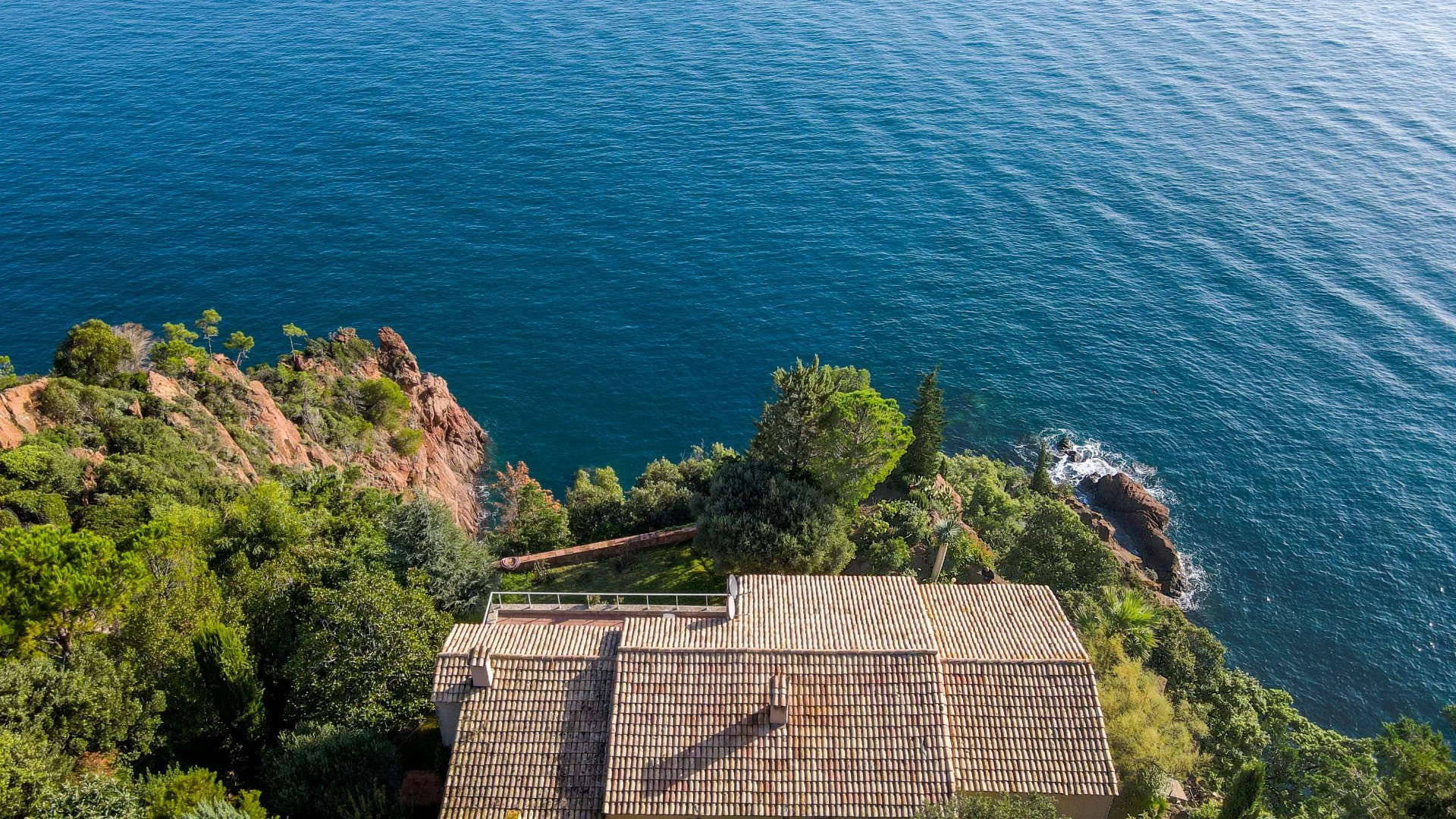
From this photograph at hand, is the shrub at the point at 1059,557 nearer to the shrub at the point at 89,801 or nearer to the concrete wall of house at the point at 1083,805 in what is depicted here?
the concrete wall of house at the point at 1083,805

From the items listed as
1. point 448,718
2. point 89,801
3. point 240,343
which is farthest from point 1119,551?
point 240,343

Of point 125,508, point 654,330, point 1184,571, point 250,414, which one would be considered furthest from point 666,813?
point 654,330

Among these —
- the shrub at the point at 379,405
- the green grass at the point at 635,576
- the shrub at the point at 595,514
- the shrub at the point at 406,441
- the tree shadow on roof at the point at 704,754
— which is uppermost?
the tree shadow on roof at the point at 704,754

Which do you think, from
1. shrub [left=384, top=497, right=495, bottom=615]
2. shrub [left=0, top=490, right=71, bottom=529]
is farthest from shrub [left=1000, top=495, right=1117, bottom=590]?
shrub [left=0, top=490, right=71, bottom=529]

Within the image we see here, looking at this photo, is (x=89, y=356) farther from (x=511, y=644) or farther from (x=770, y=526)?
(x=770, y=526)

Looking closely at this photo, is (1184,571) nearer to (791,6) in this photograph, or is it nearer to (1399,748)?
(1399,748)

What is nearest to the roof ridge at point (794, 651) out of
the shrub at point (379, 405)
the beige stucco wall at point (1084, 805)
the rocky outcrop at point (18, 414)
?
Answer: the beige stucco wall at point (1084, 805)
